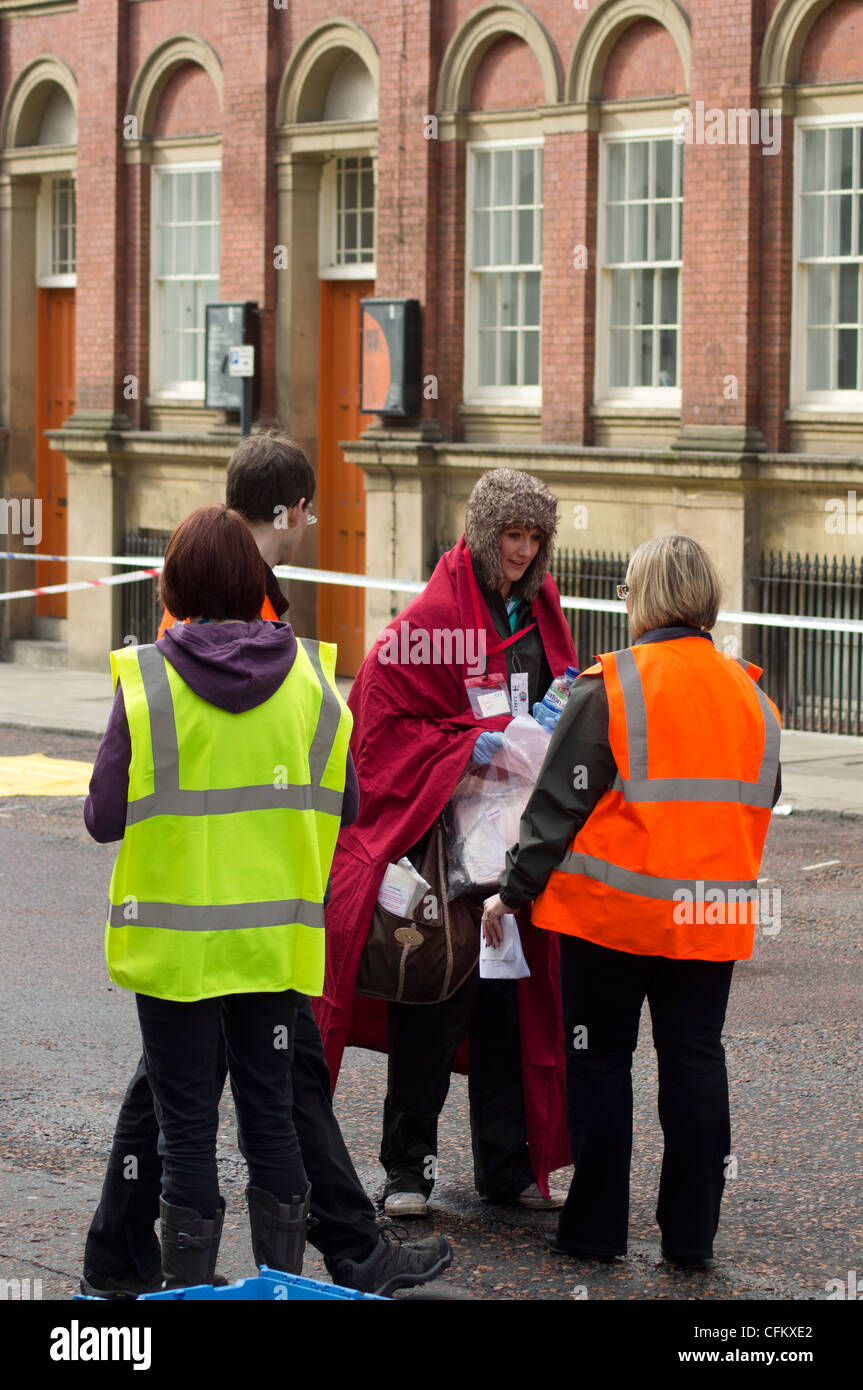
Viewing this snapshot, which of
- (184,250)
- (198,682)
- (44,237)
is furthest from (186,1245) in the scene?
(44,237)

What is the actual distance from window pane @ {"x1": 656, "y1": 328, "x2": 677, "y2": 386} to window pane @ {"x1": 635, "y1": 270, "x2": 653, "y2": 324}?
201 millimetres

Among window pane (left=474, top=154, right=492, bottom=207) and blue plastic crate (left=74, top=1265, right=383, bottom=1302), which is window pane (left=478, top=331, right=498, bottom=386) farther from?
blue plastic crate (left=74, top=1265, right=383, bottom=1302)

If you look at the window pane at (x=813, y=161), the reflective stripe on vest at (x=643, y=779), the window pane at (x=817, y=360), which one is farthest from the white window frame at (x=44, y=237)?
the reflective stripe on vest at (x=643, y=779)

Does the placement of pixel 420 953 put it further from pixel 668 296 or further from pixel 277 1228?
pixel 668 296

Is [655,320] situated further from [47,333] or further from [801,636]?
[47,333]

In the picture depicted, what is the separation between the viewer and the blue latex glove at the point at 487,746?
5797mm

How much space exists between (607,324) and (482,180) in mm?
1874

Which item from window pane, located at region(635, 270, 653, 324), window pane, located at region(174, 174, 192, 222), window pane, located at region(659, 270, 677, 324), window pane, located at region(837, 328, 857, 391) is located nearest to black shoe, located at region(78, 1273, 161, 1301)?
window pane, located at region(837, 328, 857, 391)

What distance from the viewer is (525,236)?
58.0 feet

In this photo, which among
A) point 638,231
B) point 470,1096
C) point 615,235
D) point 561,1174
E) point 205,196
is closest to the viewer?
point 470,1096

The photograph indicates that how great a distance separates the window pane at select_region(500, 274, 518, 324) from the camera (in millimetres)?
17844

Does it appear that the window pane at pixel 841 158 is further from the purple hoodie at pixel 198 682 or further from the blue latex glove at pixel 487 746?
the purple hoodie at pixel 198 682

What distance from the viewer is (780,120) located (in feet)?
51.3

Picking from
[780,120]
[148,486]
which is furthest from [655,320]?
Result: [148,486]
